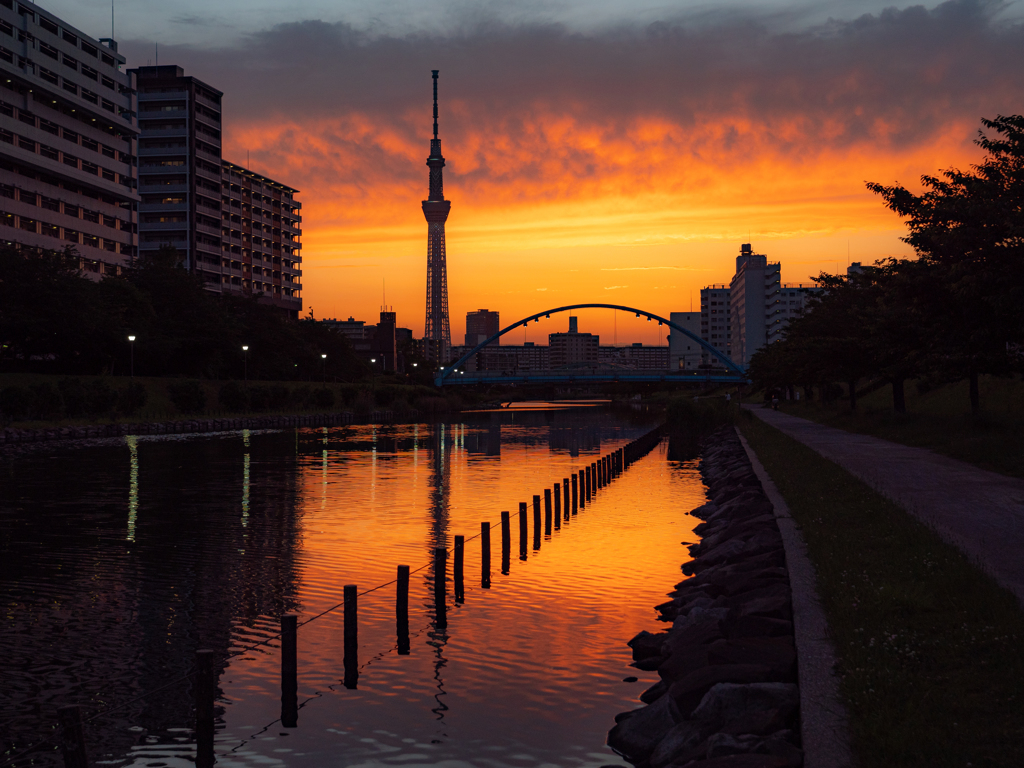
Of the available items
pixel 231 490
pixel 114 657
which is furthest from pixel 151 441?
pixel 114 657

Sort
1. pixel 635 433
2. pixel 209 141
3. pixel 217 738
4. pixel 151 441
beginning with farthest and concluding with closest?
pixel 209 141 < pixel 635 433 < pixel 151 441 < pixel 217 738

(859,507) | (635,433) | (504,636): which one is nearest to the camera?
(504,636)

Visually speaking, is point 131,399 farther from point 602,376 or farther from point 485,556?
point 602,376

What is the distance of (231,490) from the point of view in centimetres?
3753

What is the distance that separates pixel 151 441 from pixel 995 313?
53.9m

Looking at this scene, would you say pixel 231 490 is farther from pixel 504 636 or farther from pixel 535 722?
pixel 535 722

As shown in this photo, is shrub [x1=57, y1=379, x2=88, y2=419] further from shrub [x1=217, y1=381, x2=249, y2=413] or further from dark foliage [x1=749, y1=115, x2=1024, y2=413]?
dark foliage [x1=749, y1=115, x2=1024, y2=413]

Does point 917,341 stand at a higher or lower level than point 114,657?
higher

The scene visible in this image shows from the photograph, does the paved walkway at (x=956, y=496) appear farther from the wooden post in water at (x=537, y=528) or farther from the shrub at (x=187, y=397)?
the shrub at (x=187, y=397)

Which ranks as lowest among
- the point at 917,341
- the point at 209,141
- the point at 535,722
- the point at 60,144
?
the point at 535,722

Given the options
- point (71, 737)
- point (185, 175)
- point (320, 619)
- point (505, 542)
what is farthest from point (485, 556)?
point (185, 175)

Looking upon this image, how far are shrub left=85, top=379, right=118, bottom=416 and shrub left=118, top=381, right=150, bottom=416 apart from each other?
4.92 ft

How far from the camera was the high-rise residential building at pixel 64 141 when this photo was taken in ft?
373

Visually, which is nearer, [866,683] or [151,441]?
[866,683]
